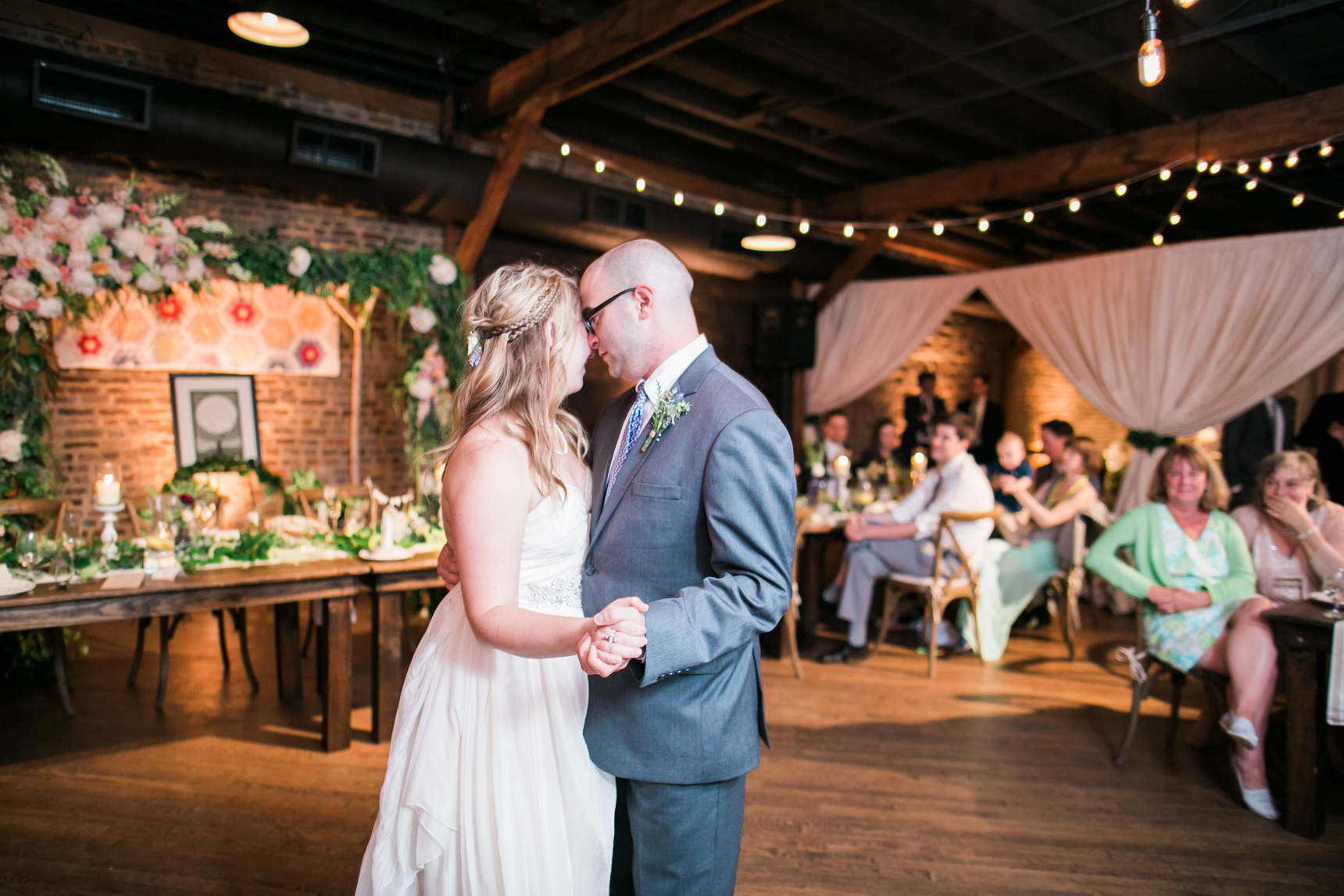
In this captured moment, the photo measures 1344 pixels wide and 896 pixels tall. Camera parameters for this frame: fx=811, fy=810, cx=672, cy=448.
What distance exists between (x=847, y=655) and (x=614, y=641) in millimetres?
4062

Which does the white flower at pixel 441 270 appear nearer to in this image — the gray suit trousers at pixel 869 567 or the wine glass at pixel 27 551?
the wine glass at pixel 27 551

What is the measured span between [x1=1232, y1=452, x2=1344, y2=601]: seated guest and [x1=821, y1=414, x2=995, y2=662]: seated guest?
144 centimetres

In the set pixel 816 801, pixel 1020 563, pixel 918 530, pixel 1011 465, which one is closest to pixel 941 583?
pixel 918 530

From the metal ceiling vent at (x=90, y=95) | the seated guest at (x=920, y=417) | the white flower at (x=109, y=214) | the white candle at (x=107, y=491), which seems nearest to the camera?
the white candle at (x=107, y=491)

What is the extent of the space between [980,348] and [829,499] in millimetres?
7724

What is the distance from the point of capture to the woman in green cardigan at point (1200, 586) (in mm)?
3211

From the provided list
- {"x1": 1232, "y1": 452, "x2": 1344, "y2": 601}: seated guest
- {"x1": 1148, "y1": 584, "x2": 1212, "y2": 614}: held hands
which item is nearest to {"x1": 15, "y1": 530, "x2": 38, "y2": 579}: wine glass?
{"x1": 1148, "y1": 584, "x2": 1212, "y2": 614}: held hands

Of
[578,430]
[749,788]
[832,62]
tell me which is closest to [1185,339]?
[832,62]

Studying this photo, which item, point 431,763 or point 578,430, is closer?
point 431,763

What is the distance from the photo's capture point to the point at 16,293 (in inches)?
142

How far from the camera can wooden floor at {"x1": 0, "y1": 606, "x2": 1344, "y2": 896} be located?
8.52ft

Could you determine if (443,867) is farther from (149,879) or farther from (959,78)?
(959,78)

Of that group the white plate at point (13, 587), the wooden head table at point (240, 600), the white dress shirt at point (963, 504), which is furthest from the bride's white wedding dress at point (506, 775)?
the white dress shirt at point (963, 504)

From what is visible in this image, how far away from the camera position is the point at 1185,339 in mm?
6090
